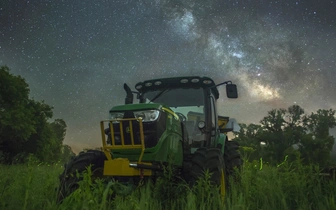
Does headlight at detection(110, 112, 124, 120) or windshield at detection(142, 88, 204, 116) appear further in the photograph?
windshield at detection(142, 88, 204, 116)

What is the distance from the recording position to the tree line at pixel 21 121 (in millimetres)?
26297

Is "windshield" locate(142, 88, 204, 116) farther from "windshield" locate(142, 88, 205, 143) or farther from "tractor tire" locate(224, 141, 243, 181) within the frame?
"tractor tire" locate(224, 141, 243, 181)

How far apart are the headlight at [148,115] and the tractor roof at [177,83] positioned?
1.80 m

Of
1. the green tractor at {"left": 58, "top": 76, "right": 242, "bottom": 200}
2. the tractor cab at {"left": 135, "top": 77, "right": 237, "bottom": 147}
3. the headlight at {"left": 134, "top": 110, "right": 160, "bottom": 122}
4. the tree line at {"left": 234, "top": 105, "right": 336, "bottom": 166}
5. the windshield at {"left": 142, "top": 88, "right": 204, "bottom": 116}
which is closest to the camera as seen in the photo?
the green tractor at {"left": 58, "top": 76, "right": 242, "bottom": 200}

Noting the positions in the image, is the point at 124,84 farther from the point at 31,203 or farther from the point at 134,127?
the point at 31,203

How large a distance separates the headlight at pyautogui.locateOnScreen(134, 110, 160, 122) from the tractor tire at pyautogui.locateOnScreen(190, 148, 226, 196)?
2.91 ft

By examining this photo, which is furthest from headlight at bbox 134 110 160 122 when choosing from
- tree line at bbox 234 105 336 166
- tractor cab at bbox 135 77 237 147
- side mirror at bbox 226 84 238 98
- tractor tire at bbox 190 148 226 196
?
tree line at bbox 234 105 336 166

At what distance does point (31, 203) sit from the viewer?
3098 millimetres

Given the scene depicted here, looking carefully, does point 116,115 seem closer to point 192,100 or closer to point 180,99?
point 180,99

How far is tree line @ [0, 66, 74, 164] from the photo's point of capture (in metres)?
26.3

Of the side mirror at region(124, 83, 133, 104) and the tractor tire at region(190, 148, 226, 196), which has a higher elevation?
the side mirror at region(124, 83, 133, 104)

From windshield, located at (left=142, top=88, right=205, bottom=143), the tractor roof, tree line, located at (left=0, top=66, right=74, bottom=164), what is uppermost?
tree line, located at (left=0, top=66, right=74, bottom=164)

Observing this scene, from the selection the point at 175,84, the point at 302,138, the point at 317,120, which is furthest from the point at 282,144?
the point at 175,84

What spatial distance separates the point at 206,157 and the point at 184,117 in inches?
63.7
